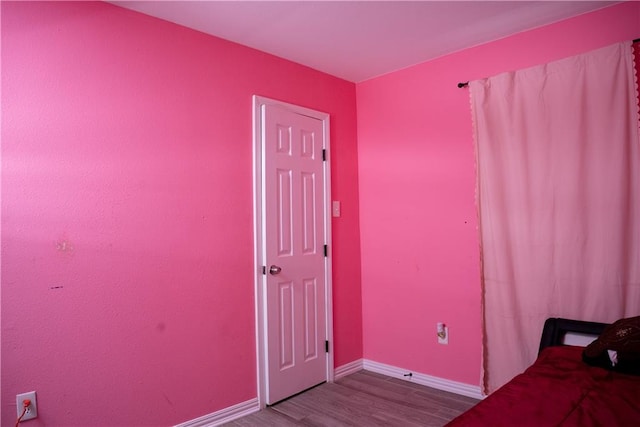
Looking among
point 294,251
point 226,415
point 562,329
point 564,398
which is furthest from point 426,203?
point 226,415

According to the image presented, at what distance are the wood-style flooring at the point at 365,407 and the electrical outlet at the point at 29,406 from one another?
1.10 m

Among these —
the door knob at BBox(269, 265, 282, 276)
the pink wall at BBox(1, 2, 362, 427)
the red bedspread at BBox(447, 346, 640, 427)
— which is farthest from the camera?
the door knob at BBox(269, 265, 282, 276)

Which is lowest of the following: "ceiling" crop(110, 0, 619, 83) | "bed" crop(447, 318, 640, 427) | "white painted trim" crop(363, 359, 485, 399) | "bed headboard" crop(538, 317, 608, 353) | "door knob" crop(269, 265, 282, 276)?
"white painted trim" crop(363, 359, 485, 399)

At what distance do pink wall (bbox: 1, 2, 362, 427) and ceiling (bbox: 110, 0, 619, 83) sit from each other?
0.54 feet

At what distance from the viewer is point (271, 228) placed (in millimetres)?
2939

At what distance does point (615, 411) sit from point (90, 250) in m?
2.48

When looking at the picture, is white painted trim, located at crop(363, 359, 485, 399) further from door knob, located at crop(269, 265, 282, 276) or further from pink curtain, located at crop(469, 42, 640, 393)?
door knob, located at crop(269, 265, 282, 276)

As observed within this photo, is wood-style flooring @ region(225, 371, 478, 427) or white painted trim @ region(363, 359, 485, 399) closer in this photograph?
wood-style flooring @ region(225, 371, 478, 427)

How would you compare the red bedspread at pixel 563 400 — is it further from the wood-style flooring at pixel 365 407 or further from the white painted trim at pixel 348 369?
the white painted trim at pixel 348 369

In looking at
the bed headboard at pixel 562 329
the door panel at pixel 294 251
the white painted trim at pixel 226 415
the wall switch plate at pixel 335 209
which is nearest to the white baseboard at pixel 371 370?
the white painted trim at pixel 226 415

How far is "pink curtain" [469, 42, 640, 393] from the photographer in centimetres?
233

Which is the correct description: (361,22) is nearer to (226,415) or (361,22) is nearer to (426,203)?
(426,203)

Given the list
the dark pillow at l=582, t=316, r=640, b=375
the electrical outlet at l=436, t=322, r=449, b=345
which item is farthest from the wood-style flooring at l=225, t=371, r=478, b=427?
the dark pillow at l=582, t=316, r=640, b=375

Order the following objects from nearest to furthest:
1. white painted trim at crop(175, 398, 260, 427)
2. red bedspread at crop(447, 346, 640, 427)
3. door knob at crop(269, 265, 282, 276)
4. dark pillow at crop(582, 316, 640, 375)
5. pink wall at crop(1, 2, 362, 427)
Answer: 1. red bedspread at crop(447, 346, 640, 427)
2. dark pillow at crop(582, 316, 640, 375)
3. pink wall at crop(1, 2, 362, 427)
4. white painted trim at crop(175, 398, 260, 427)
5. door knob at crop(269, 265, 282, 276)
